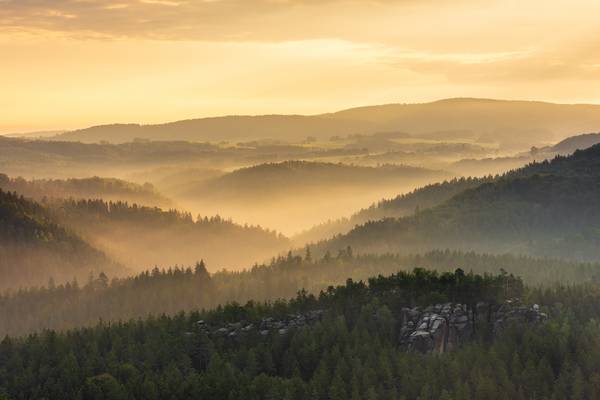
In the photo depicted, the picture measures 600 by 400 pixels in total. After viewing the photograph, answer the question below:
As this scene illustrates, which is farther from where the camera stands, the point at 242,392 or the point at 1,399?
the point at 242,392

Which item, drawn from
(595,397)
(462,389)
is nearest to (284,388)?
(462,389)

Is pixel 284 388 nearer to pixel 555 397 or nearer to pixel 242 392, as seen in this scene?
pixel 242 392

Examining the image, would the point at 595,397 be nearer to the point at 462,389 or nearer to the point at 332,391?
the point at 462,389

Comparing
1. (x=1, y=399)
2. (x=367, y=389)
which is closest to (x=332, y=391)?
(x=367, y=389)

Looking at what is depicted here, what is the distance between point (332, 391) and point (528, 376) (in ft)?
141

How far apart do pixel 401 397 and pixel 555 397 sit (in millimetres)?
32311

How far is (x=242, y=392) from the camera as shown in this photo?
198 m

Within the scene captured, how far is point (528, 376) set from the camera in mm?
198375

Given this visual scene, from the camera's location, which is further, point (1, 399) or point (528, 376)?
point (528, 376)

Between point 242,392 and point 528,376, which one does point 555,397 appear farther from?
point 242,392

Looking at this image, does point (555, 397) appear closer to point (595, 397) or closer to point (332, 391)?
point (595, 397)

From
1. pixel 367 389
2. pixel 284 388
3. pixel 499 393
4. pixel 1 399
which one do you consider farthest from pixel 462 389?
pixel 1 399

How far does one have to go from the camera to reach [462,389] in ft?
629

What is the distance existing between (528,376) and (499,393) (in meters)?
9.28
